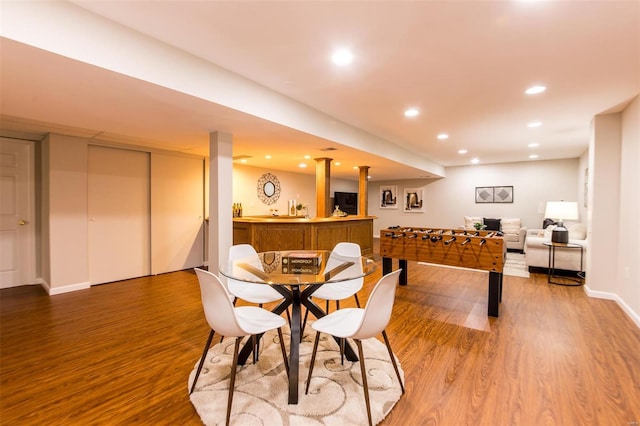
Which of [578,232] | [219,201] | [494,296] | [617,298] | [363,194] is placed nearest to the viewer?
[494,296]

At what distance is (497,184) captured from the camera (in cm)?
843

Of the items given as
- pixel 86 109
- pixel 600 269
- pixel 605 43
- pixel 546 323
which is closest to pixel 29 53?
pixel 86 109

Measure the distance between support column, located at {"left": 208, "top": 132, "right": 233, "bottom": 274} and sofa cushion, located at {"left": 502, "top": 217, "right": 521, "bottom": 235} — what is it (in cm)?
729

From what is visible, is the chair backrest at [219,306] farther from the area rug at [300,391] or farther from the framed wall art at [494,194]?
the framed wall art at [494,194]

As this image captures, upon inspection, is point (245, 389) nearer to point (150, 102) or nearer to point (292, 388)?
point (292, 388)

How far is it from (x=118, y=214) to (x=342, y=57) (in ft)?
14.4

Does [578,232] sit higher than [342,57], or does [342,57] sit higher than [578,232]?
[342,57]

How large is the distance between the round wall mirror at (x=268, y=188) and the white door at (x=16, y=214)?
4.03 m

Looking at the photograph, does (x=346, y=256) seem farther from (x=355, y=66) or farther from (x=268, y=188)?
(x=268, y=188)

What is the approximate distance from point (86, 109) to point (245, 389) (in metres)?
2.96

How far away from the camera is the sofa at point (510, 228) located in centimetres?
745

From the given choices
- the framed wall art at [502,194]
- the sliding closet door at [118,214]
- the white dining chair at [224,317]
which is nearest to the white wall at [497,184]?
the framed wall art at [502,194]

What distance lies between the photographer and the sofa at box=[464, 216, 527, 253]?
24.4 feet

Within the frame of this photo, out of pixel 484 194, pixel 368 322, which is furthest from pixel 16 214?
pixel 484 194
